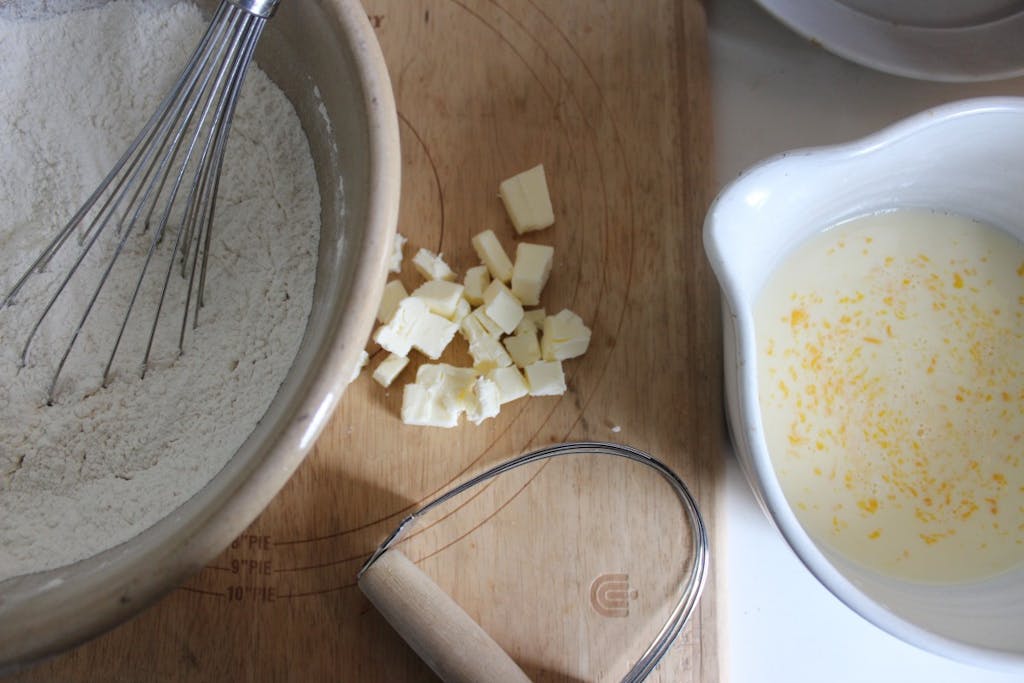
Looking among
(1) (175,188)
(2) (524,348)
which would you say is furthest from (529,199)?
(1) (175,188)

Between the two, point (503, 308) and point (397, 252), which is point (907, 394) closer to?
point (503, 308)

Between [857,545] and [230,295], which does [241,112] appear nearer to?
[230,295]

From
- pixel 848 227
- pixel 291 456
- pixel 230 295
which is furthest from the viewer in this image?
pixel 848 227

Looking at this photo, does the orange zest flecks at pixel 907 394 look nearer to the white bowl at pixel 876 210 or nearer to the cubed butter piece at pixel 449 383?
the white bowl at pixel 876 210

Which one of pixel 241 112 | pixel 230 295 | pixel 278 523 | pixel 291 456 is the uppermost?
pixel 241 112

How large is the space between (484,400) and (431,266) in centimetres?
14

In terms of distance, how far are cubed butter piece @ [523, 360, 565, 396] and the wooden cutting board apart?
Result: 0.9 inches

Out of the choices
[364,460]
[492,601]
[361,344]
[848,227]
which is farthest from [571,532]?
[848,227]

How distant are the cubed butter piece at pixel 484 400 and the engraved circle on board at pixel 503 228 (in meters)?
0.02

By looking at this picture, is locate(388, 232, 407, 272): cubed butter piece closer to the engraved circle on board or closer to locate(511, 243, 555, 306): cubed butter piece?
the engraved circle on board

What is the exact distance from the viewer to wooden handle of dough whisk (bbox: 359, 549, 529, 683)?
0.68 metres

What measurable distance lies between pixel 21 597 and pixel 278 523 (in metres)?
0.22

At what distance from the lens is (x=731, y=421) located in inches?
29.4

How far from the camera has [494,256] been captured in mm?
792
